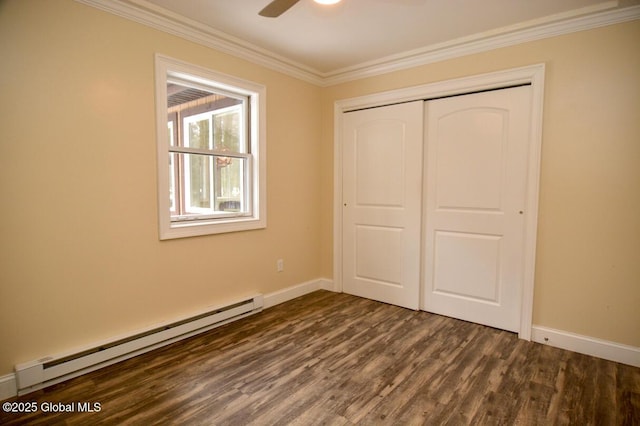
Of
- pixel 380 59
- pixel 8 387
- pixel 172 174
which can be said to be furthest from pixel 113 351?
pixel 380 59

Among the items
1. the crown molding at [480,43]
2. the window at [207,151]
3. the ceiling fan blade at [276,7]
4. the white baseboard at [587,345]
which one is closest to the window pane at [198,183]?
the window at [207,151]

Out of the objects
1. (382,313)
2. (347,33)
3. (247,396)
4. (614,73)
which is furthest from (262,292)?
(614,73)

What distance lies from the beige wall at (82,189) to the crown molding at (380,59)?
0.27ft

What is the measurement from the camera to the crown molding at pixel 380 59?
7.64 feet

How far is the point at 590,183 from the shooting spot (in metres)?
2.48

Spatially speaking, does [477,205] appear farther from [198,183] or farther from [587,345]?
[198,183]

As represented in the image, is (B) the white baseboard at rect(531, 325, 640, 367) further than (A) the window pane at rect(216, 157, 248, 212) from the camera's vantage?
No

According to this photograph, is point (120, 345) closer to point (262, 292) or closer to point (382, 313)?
point (262, 292)

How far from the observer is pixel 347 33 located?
9.23ft

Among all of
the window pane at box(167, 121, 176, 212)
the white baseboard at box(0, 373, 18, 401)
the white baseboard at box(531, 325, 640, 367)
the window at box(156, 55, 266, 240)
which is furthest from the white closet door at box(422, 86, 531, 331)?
the white baseboard at box(0, 373, 18, 401)

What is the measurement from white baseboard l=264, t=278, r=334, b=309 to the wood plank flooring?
A: 53cm

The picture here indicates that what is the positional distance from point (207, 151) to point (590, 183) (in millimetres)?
2956

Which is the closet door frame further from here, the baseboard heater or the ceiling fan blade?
the baseboard heater

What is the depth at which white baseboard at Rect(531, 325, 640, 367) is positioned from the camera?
237 centimetres
